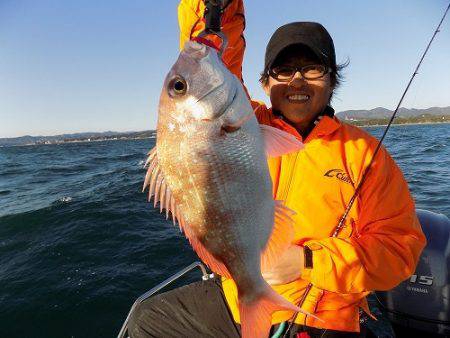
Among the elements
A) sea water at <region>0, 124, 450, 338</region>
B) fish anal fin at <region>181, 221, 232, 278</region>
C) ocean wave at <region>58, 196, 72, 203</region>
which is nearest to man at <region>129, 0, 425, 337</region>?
fish anal fin at <region>181, 221, 232, 278</region>

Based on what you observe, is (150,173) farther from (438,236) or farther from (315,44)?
(438,236)

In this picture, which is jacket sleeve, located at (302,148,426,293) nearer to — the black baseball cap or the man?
the man

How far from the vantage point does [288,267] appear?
7.02 ft

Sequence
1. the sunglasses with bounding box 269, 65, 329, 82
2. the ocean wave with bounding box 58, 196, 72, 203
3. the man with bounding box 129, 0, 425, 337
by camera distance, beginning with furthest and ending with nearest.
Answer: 1. the ocean wave with bounding box 58, 196, 72, 203
2. the sunglasses with bounding box 269, 65, 329, 82
3. the man with bounding box 129, 0, 425, 337

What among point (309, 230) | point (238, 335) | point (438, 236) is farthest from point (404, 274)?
point (438, 236)

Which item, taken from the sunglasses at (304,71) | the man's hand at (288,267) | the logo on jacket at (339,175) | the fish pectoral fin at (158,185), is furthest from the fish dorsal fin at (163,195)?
the sunglasses at (304,71)

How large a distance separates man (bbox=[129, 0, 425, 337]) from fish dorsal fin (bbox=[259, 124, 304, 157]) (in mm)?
700

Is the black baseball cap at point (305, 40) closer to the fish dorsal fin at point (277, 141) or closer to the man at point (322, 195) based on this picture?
the man at point (322, 195)

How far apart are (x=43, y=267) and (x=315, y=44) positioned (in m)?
8.07

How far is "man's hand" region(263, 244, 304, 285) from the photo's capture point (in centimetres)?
210

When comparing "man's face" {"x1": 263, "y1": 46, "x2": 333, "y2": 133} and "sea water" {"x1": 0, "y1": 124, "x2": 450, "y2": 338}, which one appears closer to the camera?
"man's face" {"x1": 263, "y1": 46, "x2": 333, "y2": 133}

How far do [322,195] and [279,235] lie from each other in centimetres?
91

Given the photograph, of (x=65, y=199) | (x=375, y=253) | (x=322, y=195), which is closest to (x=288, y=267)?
(x=375, y=253)

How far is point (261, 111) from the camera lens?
10.7ft
